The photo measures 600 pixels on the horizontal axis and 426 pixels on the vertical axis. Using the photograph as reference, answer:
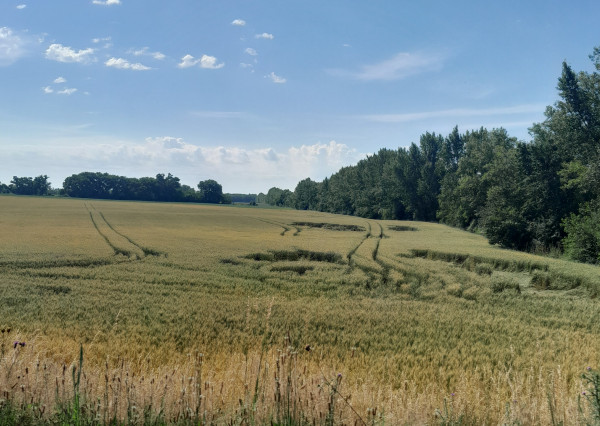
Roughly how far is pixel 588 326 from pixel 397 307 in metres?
6.88

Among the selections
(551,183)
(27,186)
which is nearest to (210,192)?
(27,186)

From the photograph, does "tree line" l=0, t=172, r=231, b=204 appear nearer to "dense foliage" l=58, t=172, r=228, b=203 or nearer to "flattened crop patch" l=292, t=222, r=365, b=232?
"dense foliage" l=58, t=172, r=228, b=203

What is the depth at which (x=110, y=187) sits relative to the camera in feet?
533

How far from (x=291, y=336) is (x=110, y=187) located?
545 feet

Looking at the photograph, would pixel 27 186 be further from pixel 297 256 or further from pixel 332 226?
pixel 297 256

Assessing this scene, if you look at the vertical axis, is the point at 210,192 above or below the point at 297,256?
above

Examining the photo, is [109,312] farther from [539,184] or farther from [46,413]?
[539,184]

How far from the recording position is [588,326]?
15859 millimetres

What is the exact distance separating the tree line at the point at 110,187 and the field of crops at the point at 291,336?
438 ft

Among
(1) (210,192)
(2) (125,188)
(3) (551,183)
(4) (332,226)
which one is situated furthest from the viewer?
(1) (210,192)

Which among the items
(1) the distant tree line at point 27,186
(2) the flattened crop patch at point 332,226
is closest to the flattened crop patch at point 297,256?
(2) the flattened crop patch at point 332,226

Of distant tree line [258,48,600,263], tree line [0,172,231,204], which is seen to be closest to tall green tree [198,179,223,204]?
tree line [0,172,231,204]

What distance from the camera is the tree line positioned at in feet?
516

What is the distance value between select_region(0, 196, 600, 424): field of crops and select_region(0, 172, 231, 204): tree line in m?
133
